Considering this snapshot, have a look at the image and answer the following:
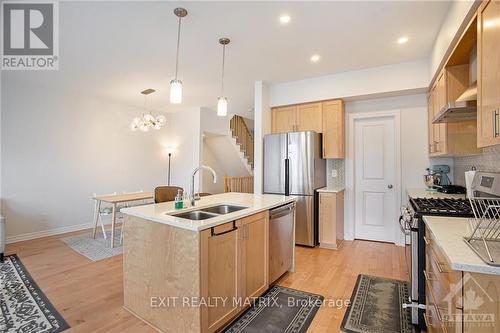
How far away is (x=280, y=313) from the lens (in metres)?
2.13

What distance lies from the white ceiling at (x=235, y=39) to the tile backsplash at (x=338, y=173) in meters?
1.53

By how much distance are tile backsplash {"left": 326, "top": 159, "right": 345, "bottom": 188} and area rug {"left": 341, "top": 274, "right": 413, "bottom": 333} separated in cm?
186

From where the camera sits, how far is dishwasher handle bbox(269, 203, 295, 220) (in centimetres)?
254

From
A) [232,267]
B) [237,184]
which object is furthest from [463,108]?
[237,184]

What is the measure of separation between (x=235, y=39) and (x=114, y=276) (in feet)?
10.2

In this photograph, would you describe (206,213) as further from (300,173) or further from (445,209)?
(300,173)

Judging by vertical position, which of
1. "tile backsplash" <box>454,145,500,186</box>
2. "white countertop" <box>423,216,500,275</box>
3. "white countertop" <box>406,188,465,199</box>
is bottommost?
"white countertop" <box>423,216,500,275</box>

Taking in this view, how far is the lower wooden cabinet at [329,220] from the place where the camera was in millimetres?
3796

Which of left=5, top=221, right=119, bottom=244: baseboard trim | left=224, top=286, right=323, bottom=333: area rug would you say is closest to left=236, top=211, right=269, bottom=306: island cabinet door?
left=224, top=286, right=323, bottom=333: area rug

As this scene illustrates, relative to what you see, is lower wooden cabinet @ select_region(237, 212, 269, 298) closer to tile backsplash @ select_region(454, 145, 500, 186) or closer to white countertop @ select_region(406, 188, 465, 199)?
white countertop @ select_region(406, 188, 465, 199)

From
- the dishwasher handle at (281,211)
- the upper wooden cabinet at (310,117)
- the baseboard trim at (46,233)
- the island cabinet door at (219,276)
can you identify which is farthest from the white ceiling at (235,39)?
the baseboard trim at (46,233)

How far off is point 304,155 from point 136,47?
107 inches

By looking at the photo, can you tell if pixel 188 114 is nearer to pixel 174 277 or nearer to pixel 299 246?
pixel 299 246

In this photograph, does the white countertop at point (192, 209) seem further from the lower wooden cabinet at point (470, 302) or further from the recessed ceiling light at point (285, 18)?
the recessed ceiling light at point (285, 18)
